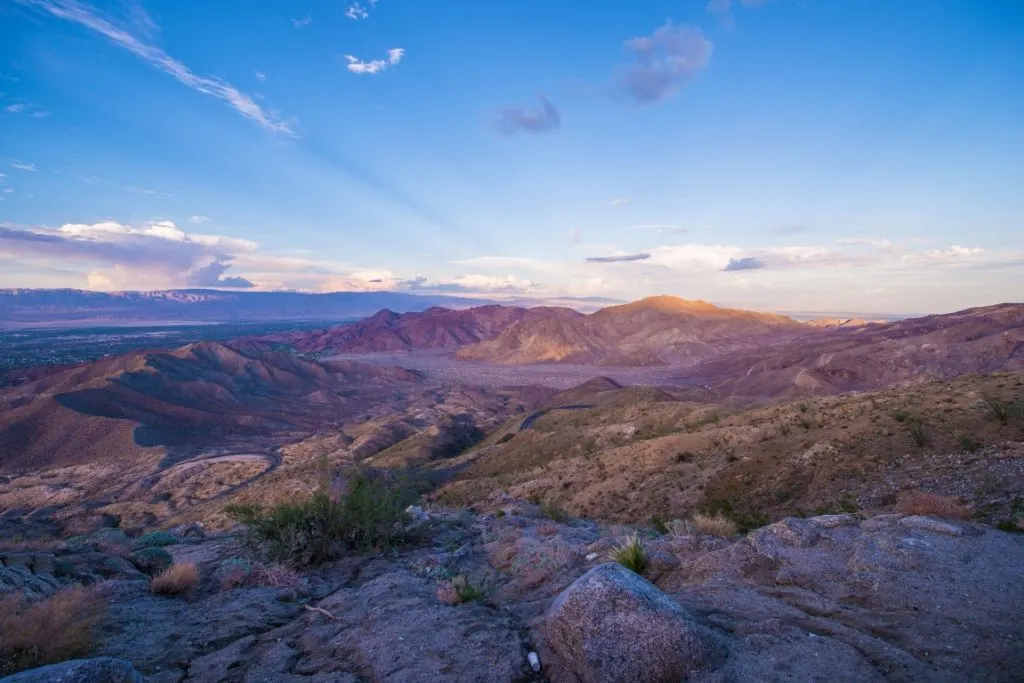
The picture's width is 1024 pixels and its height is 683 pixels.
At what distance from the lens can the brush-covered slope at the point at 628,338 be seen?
15838 centimetres

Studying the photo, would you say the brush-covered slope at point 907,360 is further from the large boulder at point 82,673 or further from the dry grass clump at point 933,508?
the large boulder at point 82,673

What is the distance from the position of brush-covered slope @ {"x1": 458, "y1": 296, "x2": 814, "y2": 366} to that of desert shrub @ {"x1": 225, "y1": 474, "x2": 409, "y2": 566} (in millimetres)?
140368

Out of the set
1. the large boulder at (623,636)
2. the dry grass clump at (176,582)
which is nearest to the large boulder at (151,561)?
the dry grass clump at (176,582)

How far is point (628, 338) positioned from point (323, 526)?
17318cm

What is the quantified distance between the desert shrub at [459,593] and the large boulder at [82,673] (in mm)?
3730

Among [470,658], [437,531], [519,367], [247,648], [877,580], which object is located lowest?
[519,367]

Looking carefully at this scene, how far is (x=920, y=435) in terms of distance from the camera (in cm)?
1609

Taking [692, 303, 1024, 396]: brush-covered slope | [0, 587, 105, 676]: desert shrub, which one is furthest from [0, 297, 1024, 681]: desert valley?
[692, 303, 1024, 396]: brush-covered slope

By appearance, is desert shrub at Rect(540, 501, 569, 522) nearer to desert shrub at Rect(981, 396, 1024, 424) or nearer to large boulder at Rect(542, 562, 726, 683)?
large boulder at Rect(542, 562, 726, 683)

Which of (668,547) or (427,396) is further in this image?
(427,396)

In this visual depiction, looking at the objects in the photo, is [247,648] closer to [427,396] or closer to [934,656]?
[934,656]

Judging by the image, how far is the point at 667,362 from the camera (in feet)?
490

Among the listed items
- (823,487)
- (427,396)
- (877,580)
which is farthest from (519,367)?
(877,580)

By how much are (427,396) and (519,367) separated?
56992mm
